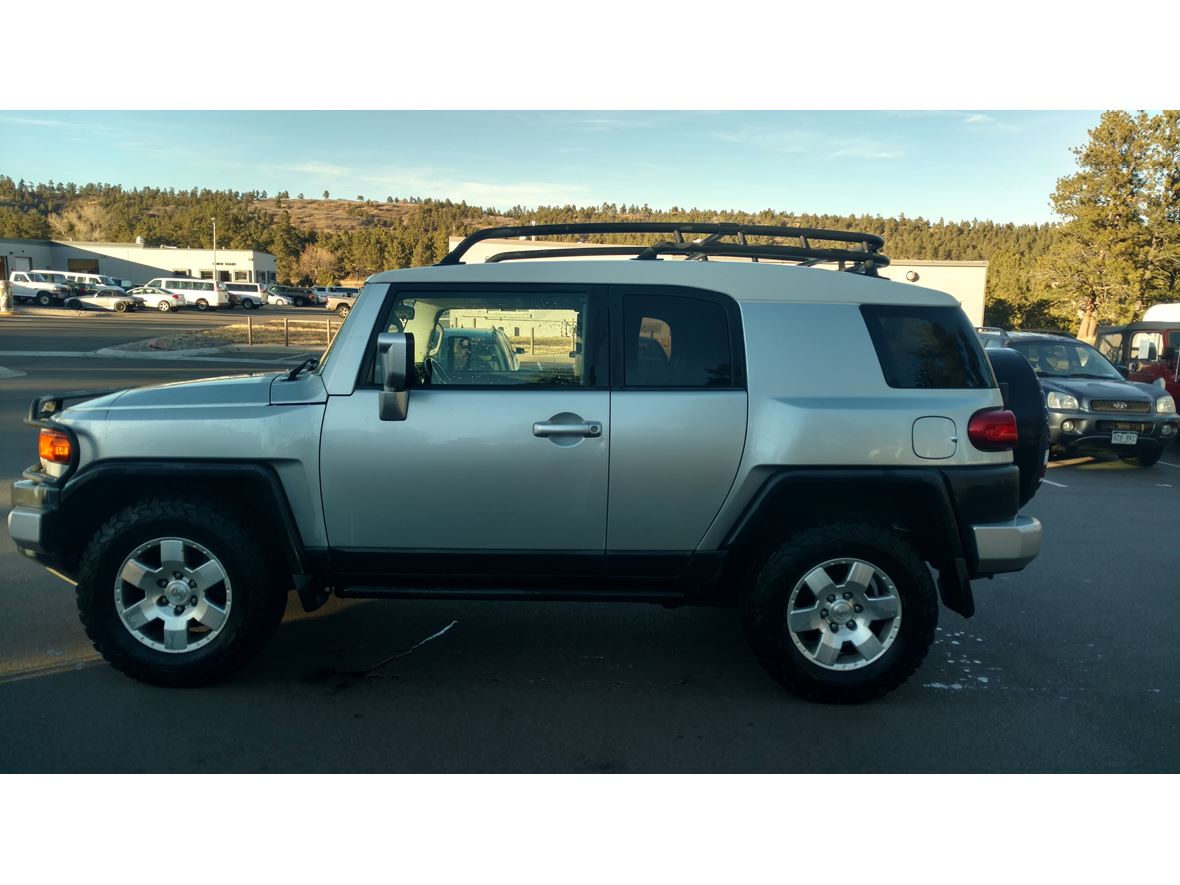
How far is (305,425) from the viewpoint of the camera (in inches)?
157

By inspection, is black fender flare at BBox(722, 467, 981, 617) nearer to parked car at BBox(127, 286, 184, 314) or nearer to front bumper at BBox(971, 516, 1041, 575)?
front bumper at BBox(971, 516, 1041, 575)

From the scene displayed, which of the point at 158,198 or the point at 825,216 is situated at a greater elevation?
the point at 158,198

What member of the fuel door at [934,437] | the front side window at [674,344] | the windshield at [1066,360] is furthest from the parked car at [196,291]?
the fuel door at [934,437]

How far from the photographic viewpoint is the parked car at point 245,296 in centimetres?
6159

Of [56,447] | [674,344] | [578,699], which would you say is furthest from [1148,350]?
[56,447]

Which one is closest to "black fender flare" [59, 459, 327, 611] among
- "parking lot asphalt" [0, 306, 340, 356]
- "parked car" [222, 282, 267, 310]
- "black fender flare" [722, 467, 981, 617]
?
"black fender flare" [722, 467, 981, 617]

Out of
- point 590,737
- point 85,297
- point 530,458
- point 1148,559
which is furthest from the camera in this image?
point 85,297

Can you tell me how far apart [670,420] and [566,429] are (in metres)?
0.48

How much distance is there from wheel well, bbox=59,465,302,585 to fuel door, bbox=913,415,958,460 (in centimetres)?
290

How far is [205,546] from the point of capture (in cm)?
400

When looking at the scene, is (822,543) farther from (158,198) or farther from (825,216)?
(158,198)

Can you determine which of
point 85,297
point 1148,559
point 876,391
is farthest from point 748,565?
point 85,297

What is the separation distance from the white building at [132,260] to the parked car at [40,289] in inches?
999

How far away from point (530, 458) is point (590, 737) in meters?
1.24
